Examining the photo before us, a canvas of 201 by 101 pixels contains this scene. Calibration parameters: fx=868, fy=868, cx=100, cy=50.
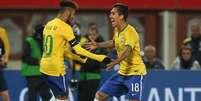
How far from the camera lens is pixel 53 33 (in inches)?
510

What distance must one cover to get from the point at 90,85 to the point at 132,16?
5.11 m

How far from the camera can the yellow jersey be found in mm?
12953

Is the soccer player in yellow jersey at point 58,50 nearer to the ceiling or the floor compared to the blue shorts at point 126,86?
nearer to the ceiling

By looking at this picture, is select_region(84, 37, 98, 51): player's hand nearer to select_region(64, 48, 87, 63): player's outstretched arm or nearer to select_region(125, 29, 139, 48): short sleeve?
select_region(64, 48, 87, 63): player's outstretched arm

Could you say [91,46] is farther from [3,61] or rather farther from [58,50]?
[3,61]

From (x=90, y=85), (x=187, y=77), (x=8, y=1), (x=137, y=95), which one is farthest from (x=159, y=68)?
(x=8, y=1)

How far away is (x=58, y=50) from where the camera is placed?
42.7 feet

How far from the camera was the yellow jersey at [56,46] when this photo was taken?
1295 cm

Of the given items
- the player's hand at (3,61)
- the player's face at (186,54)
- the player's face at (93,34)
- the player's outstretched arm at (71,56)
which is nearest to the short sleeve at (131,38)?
the player's outstretched arm at (71,56)

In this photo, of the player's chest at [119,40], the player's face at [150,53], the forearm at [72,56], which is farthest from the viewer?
the player's face at [150,53]

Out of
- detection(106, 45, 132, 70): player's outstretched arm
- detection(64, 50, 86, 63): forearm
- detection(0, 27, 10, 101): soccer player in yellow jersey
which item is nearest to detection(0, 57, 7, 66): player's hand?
detection(0, 27, 10, 101): soccer player in yellow jersey

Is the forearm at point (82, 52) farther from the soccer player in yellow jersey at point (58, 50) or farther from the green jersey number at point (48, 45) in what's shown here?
the green jersey number at point (48, 45)

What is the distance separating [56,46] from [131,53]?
118cm

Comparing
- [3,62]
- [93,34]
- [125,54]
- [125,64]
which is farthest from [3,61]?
[125,54]
